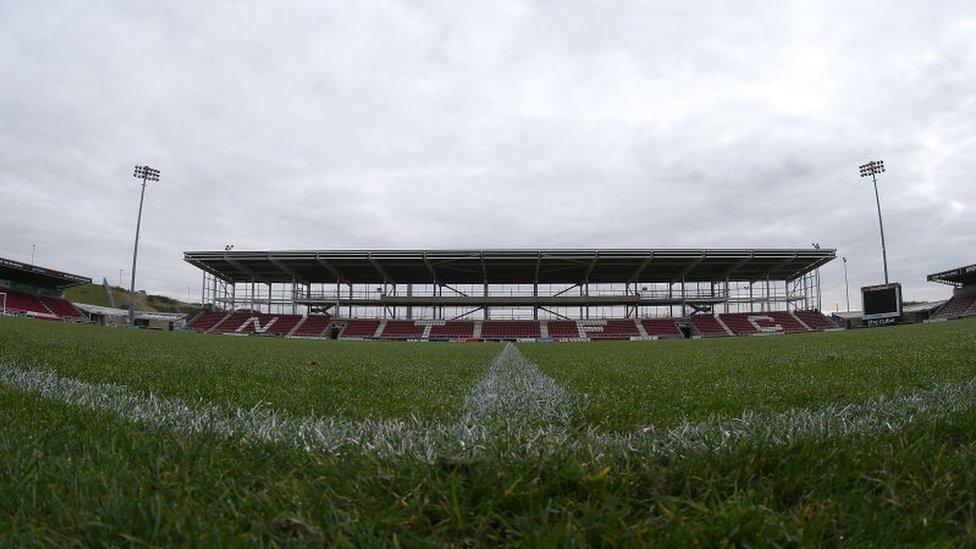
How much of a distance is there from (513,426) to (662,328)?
39422 mm

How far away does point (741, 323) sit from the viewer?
38.2 metres

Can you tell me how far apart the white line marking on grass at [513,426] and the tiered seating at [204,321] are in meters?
41.1

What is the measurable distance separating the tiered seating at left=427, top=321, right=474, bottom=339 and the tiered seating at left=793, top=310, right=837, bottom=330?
986 inches

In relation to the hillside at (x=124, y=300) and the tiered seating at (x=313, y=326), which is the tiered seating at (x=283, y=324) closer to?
the tiered seating at (x=313, y=326)

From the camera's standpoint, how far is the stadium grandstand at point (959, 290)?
115 feet

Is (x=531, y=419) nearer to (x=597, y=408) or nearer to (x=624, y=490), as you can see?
(x=597, y=408)

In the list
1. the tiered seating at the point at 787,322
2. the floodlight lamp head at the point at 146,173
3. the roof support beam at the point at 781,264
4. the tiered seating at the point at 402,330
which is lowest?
the tiered seating at the point at 402,330

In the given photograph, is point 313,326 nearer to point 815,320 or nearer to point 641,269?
point 641,269

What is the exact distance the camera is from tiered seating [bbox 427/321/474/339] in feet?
125

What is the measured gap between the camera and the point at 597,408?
2150mm

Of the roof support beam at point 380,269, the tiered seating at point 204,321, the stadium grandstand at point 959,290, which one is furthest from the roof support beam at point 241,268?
the stadium grandstand at point 959,290

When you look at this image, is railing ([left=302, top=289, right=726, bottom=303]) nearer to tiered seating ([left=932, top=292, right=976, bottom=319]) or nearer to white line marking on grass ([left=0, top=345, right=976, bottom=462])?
tiered seating ([left=932, top=292, right=976, bottom=319])

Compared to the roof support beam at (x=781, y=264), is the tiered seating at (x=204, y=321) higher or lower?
lower

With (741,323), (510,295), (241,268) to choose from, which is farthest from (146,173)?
(741,323)
